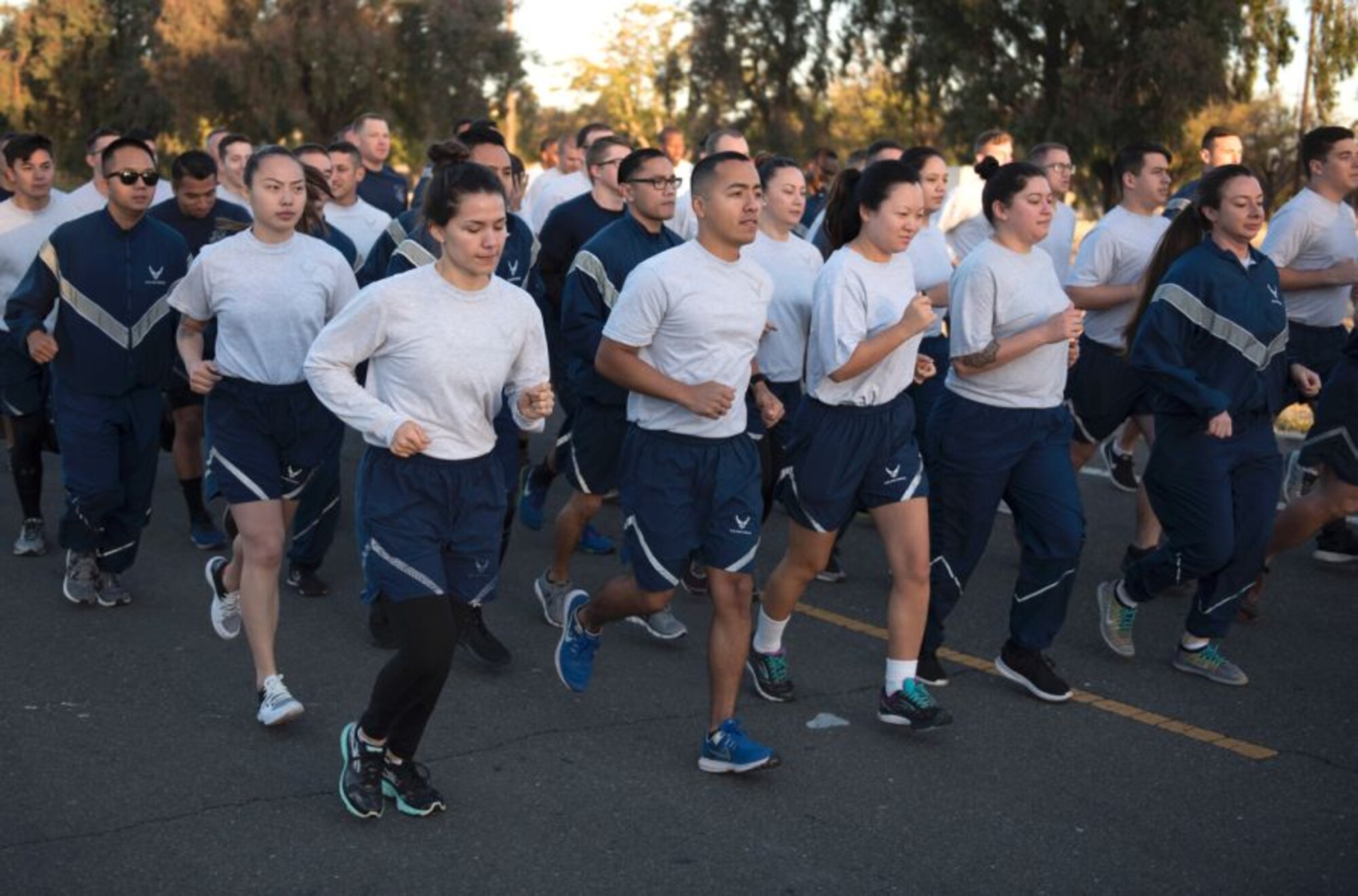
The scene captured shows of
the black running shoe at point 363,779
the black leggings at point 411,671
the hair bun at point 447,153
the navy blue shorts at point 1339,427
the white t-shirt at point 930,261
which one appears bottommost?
the black running shoe at point 363,779

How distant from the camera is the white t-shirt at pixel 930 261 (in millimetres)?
8195

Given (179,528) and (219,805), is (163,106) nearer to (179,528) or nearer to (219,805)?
A: (179,528)

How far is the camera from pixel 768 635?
21.0 ft

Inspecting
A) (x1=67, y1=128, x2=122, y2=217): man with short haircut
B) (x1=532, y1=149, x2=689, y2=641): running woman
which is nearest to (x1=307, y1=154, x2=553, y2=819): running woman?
(x1=532, y1=149, x2=689, y2=641): running woman

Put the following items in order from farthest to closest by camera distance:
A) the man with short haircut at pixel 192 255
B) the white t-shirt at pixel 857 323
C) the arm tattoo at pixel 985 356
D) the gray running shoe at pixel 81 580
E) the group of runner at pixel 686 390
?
the man with short haircut at pixel 192 255, the gray running shoe at pixel 81 580, the arm tattoo at pixel 985 356, the white t-shirt at pixel 857 323, the group of runner at pixel 686 390

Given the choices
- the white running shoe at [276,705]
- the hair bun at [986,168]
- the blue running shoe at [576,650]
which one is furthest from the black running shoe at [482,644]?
the hair bun at [986,168]

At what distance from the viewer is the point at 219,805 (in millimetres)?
5211

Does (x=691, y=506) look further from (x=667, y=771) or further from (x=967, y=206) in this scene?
(x=967, y=206)

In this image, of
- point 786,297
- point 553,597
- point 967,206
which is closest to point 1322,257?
point 967,206

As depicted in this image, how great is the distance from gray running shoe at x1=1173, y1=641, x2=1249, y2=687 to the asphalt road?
0.07m

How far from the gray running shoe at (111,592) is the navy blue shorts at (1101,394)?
464cm

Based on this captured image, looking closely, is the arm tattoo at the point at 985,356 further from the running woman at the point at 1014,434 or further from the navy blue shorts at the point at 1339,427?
the navy blue shorts at the point at 1339,427

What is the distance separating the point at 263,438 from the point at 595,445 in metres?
1.66

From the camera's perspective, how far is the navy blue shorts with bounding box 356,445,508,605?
5.03m
